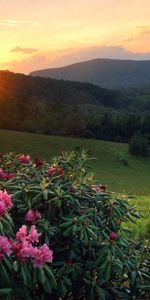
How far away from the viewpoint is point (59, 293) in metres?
6.62

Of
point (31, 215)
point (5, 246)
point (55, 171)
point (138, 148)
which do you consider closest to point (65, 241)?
point (31, 215)

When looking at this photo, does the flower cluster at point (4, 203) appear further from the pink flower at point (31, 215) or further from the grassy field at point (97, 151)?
the grassy field at point (97, 151)

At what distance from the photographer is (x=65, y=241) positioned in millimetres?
6859

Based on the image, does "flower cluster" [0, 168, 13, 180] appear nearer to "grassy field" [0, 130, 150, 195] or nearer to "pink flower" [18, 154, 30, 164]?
"pink flower" [18, 154, 30, 164]

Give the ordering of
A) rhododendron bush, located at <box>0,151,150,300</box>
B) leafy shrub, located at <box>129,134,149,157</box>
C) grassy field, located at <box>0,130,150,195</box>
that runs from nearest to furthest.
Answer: rhododendron bush, located at <box>0,151,150,300</box> < grassy field, located at <box>0,130,150,195</box> < leafy shrub, located at <box>129,134,149,157</box>

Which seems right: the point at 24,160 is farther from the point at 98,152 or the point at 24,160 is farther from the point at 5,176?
the point at 98,152

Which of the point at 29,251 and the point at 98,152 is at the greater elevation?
the point at 29,251

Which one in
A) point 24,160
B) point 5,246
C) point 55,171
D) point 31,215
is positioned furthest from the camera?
point 24,160

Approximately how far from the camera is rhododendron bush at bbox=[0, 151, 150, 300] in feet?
19.1

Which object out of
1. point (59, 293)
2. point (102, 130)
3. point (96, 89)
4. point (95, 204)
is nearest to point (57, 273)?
point (59, 293)

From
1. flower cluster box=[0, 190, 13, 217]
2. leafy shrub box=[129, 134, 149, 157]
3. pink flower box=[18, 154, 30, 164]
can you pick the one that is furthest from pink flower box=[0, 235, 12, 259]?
leafy shrub box=[129, 134, 149, 157]

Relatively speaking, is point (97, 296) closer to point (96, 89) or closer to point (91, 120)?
point (91, 120)

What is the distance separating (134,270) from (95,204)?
1.04m

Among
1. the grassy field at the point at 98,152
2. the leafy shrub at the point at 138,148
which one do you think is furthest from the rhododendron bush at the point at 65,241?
the leafy shrub at the point at 138,148
